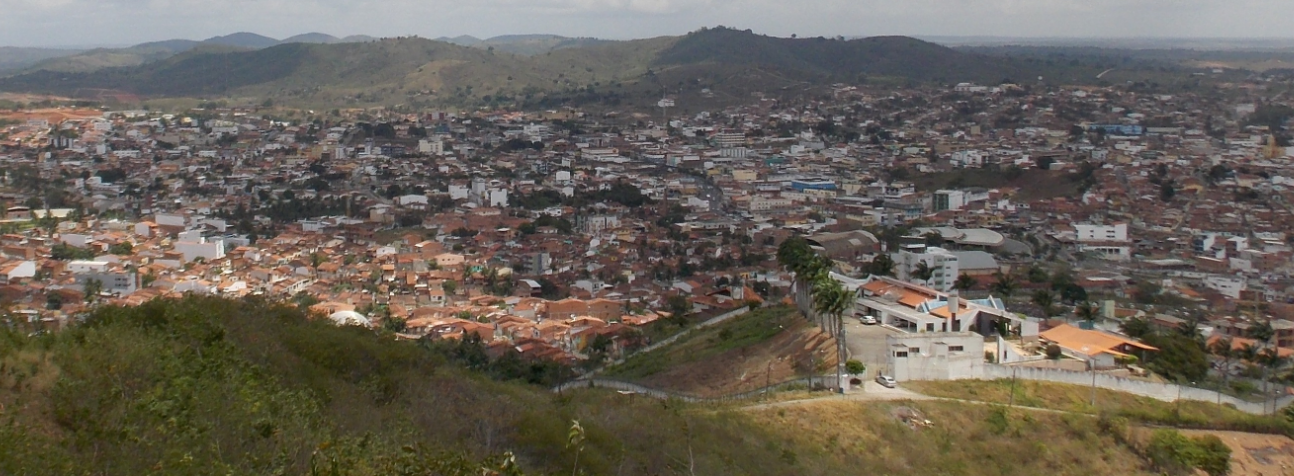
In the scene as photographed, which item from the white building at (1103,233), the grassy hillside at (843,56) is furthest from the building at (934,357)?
the grassy hillside at (843,56)

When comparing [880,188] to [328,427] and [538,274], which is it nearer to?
[538,274]

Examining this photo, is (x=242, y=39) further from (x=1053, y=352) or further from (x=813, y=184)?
(x=1053, y=352)

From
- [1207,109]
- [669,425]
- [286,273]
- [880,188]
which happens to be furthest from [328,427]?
[1207,109]

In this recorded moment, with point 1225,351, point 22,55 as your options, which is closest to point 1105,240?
point 1225,351

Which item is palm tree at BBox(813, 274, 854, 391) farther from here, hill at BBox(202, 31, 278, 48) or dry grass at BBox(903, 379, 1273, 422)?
hill at BBox(202, 31, 278, 48)

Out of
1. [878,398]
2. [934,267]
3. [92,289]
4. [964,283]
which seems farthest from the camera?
[934,267]
